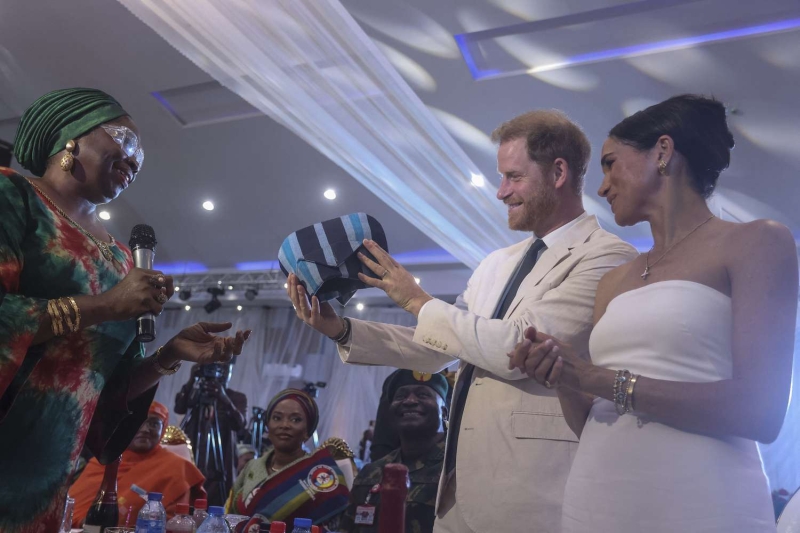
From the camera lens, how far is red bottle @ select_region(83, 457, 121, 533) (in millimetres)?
2463

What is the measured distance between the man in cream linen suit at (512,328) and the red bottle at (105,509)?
117 cm

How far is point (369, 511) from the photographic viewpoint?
129 inches

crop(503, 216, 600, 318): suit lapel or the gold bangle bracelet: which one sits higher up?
crop(503, 216, 600, 318): suit lapel

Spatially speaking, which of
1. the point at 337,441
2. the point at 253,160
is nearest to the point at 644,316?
the point at 337,441

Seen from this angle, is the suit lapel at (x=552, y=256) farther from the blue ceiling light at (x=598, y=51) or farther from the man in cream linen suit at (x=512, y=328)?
the blue ceiling light at (x=598, y=51)

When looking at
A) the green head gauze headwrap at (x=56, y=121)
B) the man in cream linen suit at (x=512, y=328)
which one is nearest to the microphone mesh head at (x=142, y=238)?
the green head gauze headwrap at (x=56, y=121)

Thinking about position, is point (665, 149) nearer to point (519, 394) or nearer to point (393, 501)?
point (519, 394)

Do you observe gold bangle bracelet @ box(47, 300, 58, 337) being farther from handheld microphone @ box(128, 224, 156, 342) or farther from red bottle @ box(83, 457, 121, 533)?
red bottle @ box(83, 457, 121, 533)

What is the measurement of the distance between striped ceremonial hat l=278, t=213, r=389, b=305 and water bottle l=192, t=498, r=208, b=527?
1207mm

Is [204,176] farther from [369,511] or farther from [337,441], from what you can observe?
[369,511]

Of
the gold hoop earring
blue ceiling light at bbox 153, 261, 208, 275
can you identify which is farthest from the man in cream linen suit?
blue ceiling light at bbox 153, 261, 208, 275

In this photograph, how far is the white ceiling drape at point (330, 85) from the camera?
3381mm

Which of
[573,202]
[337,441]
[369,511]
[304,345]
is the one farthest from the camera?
[304,345]

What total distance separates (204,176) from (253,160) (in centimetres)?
97
